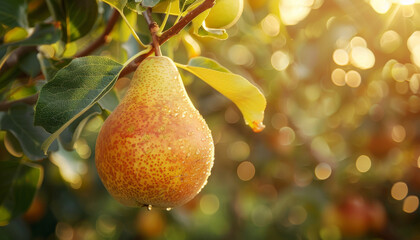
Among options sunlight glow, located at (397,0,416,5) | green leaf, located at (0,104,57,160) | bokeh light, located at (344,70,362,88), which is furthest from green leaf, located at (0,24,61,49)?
bokeh light, located at (344,70,362,88)

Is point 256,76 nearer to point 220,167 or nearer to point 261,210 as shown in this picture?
point 220,167

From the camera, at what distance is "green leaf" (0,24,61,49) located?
958mm

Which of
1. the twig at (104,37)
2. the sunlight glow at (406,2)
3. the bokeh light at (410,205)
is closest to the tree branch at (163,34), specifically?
the twig at (104,37)

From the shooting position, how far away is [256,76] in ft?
6.82

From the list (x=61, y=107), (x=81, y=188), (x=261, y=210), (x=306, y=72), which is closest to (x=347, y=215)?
(x=306, y=72)

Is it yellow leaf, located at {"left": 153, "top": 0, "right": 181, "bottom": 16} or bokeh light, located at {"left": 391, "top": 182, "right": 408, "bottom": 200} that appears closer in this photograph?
yellow leaf, located at {"left": 153, "top": 0, "right": 181, "bottom": 16}

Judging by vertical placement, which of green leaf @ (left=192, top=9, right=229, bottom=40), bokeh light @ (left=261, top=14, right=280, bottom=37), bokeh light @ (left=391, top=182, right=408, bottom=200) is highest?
green leaf @ (left=192, top=9, right=229, bottom=40)

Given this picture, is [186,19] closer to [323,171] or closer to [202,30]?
[202,30]

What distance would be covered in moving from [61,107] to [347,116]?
2.25 metres

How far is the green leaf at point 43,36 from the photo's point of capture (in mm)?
958

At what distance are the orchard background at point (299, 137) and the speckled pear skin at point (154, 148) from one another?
478 millimetres

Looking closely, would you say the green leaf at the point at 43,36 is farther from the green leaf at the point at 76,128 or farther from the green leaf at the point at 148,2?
the green leaf at the point at 148,2

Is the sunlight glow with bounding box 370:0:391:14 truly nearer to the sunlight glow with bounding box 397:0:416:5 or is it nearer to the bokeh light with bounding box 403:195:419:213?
the sunlight glow with bounding box 397:0:416:5

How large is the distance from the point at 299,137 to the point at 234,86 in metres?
1.79
